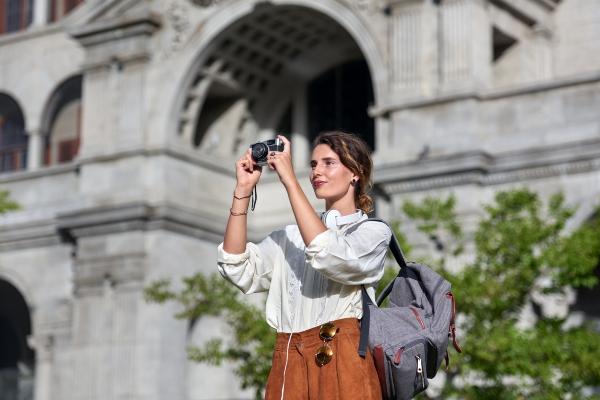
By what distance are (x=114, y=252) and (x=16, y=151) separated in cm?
750

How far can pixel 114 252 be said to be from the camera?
2783 centimetres

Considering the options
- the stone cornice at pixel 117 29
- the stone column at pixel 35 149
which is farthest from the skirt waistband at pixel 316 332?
the stone column at pixel 35 149

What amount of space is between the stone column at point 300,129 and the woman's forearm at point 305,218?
950 inches

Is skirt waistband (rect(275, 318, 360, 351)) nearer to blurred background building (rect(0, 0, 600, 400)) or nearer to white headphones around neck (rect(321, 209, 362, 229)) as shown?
white headphones around neck (rect(321, 209, 362, 229))

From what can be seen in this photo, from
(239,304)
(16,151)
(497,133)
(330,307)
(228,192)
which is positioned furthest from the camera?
(16,151)

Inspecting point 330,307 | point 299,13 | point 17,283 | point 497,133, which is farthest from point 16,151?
point 330,307

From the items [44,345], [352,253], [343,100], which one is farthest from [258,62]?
[352,253]

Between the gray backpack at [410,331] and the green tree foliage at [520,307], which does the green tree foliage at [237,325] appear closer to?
the green tree foliage at [520,307]

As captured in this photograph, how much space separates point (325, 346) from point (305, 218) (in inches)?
26.3

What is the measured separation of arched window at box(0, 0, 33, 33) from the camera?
35.3 m

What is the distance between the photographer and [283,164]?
6.25 metres

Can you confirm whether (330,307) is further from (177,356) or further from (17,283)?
(17,283)

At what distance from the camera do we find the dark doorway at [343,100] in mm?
29734

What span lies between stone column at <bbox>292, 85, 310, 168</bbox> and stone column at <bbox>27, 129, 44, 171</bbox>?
6643mm
